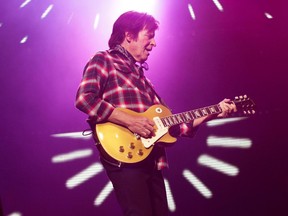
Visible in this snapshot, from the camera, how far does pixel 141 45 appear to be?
2273mm

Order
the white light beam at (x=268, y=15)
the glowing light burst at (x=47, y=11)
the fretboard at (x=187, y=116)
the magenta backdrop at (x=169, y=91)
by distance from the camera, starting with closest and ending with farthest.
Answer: the fretboard at (x=187, y=116)
the magenta backdrop at (x=169, y=91)
the glowing light burst at (x=47, y=11)
the white light beam at (x=268, y=15)

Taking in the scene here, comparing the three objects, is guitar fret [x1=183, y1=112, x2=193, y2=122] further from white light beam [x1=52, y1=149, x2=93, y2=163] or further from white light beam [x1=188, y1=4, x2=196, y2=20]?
white light beam [x1=188, y1=4, x2=196, y2=20]

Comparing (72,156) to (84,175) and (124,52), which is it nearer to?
(84,175)

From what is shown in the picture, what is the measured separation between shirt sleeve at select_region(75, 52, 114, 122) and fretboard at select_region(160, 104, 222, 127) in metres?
0.39

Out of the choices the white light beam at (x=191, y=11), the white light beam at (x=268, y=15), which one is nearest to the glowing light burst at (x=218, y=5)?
the white light beam at (x=191, y=11)

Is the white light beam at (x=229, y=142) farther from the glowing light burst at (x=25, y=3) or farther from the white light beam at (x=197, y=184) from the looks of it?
the glowing light burst at (x=25, y=3)

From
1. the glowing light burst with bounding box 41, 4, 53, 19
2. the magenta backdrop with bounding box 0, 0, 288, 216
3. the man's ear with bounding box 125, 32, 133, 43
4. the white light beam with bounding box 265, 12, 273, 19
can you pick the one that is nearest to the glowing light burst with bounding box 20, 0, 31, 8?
the magenta backdrop with bounding box 0, 0, 288, 216

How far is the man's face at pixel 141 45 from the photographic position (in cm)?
228

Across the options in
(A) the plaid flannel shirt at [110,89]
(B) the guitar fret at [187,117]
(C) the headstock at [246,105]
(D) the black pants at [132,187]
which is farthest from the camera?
(C) the headstock at [246,105]

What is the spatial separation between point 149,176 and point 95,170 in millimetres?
1320

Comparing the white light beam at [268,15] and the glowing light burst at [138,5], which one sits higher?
the glowing light burst at [138,5]

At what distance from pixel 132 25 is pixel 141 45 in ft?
0.51

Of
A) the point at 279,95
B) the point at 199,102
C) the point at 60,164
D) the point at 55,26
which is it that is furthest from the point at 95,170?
the point at 279,95

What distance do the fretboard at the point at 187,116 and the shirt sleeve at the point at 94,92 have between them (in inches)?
15.4
